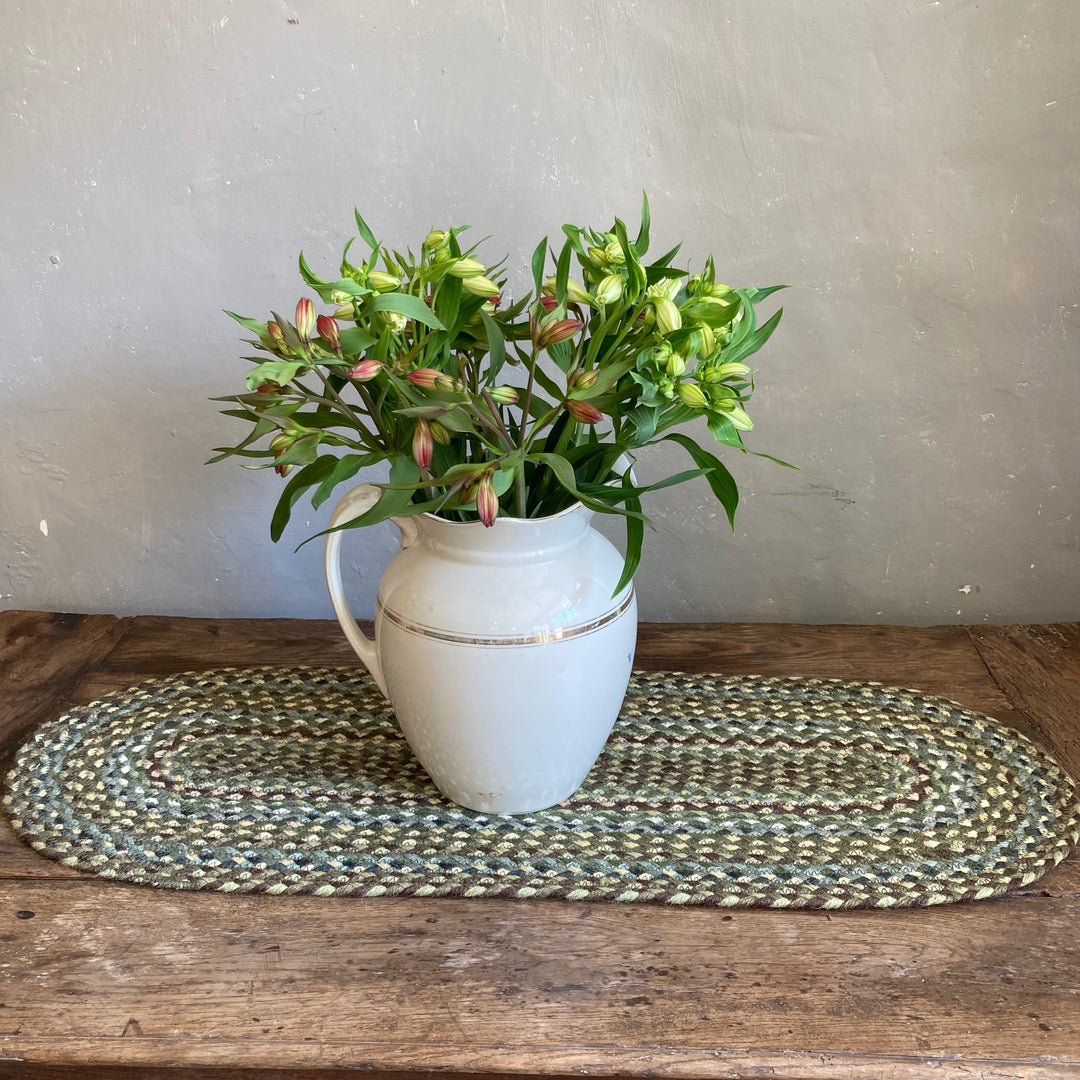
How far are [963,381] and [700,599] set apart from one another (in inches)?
15.1

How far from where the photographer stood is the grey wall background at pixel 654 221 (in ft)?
3.26

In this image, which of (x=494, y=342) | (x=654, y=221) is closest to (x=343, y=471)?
(x=494, y=342)

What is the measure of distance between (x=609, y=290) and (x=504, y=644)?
0.27m

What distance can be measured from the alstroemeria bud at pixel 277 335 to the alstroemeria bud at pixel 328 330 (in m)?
0.03

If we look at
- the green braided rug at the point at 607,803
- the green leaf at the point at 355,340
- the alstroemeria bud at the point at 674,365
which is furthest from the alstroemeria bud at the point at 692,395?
the green braided rug at the point at 607,803

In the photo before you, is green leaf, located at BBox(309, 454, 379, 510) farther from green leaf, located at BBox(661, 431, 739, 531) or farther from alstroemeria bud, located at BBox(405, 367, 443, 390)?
green leaf, located at BBox(661, 431, 739, 531)

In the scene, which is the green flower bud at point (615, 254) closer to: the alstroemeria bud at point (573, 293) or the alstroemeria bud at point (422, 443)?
the alstroemeria bud at point (573, 293)

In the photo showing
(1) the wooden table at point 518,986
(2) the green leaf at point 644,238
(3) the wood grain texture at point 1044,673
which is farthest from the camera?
(3) the wood grain texture at point 1044,673

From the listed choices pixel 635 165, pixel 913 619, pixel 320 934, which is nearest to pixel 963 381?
pixel 913 619

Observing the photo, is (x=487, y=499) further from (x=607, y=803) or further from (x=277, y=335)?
(x=607, y=803)

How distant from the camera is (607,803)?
86 centimetres

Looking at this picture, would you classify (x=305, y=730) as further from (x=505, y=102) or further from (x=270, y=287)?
(x=505, y=102)

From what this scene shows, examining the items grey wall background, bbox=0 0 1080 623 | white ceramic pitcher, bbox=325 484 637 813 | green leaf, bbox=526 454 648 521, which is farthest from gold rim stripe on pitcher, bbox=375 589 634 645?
grey wall background, bbox=0 0 1080 623

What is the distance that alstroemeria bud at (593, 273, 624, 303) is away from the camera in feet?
2.19
